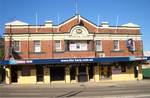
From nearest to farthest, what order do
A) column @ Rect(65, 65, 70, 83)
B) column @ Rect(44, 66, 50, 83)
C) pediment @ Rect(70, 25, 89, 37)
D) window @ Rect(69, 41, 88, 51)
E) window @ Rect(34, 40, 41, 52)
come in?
column @ Rect(44, 66, 50, 83)
column @ Rect(65, 65, 70, 83)
window @ Rect(34, 40, 41, 52)
pediment @ Rect(70, 25, 89, 37)
window @ Rect(69, 41, 88, 51)

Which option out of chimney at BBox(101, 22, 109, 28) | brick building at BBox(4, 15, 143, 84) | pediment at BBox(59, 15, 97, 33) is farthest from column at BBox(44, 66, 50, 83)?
chimney at BBox(101, 22, 109, 28)

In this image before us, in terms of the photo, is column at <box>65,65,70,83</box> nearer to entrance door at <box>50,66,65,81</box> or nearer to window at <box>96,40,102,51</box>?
entrance door at <box>50,66,65,81</box>

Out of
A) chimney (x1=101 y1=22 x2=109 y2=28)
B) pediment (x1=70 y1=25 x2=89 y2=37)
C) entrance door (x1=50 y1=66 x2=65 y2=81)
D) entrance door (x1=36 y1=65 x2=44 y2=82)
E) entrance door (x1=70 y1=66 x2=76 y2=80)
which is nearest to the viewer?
entrance door (x1=36 y1=65 x2=44 y2=82)

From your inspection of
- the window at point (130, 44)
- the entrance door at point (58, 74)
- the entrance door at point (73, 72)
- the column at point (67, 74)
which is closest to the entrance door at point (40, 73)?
the entrance door at point (58, 74)

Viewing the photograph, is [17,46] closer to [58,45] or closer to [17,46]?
[17,46]

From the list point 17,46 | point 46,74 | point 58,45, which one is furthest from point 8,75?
point 58,45

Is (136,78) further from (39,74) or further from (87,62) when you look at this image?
(39,74)

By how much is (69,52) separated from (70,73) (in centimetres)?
301

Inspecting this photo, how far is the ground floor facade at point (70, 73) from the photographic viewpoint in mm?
37312

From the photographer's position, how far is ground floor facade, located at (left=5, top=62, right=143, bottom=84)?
37.3 m

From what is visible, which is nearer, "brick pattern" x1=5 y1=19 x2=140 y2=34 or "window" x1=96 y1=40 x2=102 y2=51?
"brick pattern" x1=5 y1=19 x2=140 y2=34

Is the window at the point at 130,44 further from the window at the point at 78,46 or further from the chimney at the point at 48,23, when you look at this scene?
the chimney at the point at 48,23

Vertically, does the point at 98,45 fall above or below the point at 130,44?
below

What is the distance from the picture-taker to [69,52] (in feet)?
125
